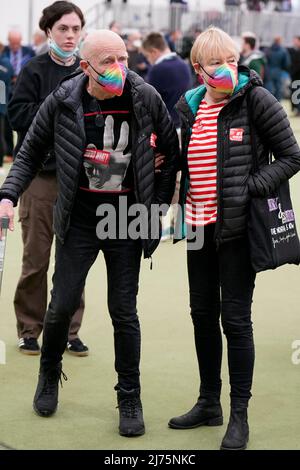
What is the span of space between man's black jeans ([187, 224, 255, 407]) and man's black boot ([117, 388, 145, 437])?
1.18ft

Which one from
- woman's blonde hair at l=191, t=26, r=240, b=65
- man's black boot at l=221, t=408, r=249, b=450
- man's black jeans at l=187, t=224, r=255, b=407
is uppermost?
woman's blonde hair at l=191, t=26, r=240, b=65

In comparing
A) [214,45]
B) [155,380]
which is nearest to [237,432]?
[155,380]

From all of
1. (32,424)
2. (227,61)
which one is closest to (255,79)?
(227,61)

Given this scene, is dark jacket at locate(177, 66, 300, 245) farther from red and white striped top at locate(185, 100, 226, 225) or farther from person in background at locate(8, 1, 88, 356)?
person in background at locate(8, 1, 88, 356)

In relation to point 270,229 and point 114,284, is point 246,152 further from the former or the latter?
point 114,284

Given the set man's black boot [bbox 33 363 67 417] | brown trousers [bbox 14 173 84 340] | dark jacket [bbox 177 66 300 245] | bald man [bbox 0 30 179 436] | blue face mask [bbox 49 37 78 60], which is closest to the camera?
dark jacket [bbox 177 66 300 245]

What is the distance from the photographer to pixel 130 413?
4.77 metres

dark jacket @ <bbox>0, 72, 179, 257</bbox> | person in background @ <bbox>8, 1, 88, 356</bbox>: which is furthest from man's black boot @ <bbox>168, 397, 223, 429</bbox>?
person in background @ <bbox>8, 1, 88, 356</bbox>

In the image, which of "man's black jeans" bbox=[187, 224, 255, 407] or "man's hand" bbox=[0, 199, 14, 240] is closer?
"man's black jeans" bbox=[187, 224, 255, 407]

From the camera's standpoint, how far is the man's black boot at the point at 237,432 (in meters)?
4.50

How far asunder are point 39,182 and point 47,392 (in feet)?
4.48

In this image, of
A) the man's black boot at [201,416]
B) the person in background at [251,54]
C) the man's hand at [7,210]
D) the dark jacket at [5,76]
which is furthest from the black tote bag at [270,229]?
the person in background at [251,54]

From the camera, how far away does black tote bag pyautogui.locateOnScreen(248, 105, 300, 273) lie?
4.40m

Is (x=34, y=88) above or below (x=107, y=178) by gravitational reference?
above
